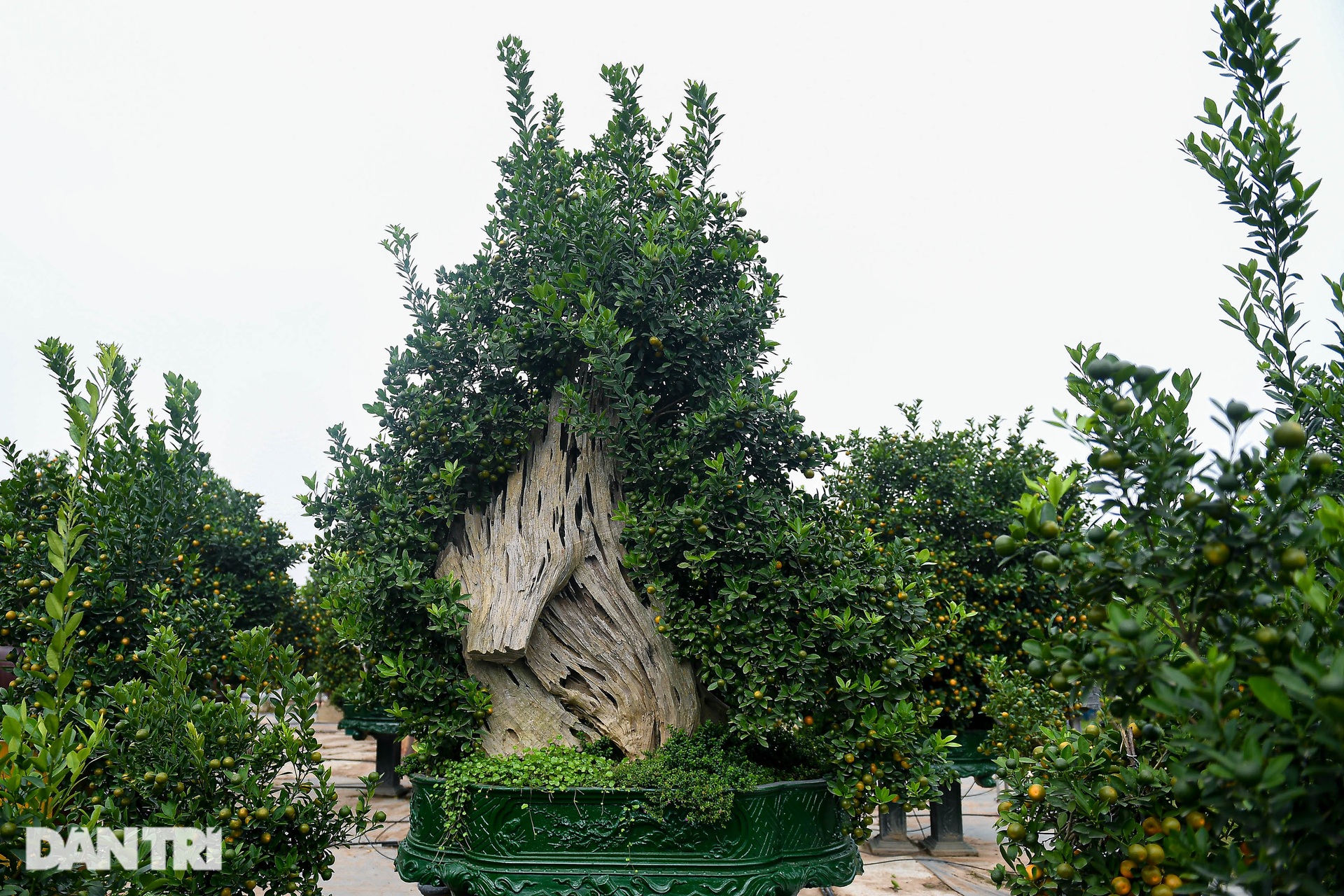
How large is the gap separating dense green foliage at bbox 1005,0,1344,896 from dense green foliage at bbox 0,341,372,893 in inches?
112

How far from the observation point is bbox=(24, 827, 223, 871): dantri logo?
2.38 meters

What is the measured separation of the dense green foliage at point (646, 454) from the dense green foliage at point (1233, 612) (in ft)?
6.24

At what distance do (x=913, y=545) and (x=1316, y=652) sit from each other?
325 centimetres

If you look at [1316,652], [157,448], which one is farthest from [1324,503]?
[157,448]

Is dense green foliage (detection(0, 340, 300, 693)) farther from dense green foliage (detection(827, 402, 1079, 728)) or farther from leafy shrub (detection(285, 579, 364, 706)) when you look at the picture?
dense green foliage (detection(827, 402, 1079, 728))

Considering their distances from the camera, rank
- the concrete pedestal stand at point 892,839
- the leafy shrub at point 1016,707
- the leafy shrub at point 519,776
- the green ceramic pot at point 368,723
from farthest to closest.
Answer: the green ceramic pot at point 368,723 < the concrete pedestal stand at point 892,839 < the leafy shrub at point 1016,707 < the leafy shrub at point 519,776

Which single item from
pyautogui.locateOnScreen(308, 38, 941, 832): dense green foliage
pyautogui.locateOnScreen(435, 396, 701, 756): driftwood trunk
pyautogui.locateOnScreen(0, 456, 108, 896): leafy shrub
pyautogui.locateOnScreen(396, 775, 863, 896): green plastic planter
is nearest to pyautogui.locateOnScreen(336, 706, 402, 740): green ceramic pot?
pyautogui.locateOnScreen(308, 38, 941, 832): dense green foliage

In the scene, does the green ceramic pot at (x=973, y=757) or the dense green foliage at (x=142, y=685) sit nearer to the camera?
the dense green foliage at (x=142, y=685)

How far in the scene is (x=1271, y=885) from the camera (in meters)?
1.60

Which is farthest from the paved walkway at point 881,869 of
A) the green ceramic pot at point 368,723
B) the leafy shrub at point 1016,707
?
the leafy shrub at point 1016,707

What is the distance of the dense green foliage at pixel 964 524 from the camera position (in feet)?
23.8

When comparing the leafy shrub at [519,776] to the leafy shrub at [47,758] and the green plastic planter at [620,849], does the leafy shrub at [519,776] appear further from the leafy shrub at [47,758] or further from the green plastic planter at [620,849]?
the leafy shrub at [47,758]

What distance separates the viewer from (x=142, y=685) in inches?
146

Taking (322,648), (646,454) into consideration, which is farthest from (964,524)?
(322,648)
